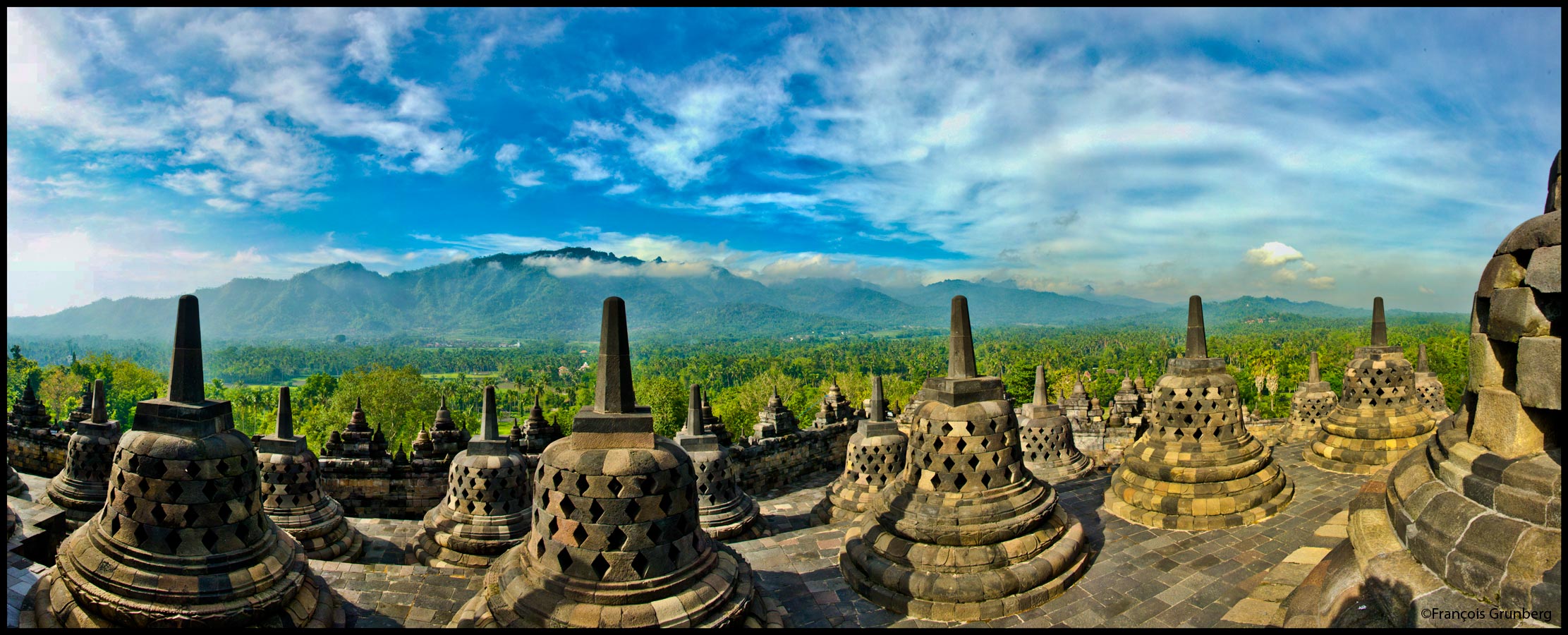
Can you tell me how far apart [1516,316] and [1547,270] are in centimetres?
35

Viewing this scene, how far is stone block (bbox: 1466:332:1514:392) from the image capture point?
14.1 feet

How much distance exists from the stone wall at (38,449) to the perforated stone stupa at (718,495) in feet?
57.5

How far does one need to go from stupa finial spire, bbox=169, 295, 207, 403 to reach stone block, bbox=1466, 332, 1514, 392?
10418 mm

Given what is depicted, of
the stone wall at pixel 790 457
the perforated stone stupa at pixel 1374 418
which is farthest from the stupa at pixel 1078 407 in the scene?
the perforated stone stupa at pixel 1374 418

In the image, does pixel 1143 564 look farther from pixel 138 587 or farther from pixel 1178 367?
pixel 138 587

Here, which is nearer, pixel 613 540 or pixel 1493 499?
pixel 1493 499

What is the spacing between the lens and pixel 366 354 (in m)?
172

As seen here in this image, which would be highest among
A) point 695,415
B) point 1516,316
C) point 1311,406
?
point 1516,316

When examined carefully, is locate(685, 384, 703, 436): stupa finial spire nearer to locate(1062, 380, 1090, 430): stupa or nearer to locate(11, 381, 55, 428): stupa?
locate(1062, 380, 1090, 430): stupa

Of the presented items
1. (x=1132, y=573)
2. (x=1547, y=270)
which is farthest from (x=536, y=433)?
(x=1547, y=270)

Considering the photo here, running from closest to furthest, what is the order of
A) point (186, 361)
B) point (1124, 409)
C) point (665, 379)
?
point (186, 361) → point (1124, 409) → point (665, 379)

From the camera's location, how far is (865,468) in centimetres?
1255

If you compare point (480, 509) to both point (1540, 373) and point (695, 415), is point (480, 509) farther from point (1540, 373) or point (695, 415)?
point (1540, 373)

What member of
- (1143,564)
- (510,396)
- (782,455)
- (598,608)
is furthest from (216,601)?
(510,396)
